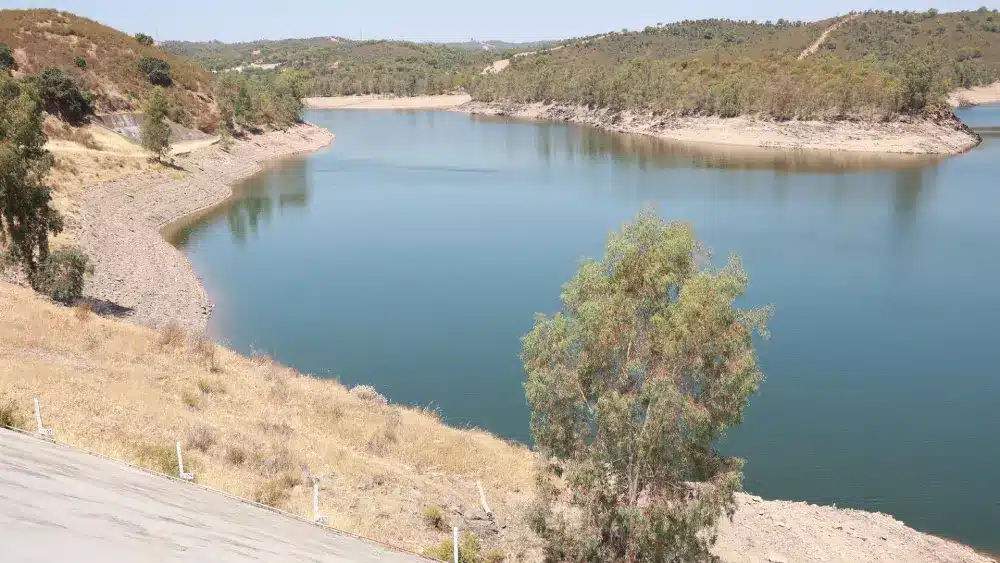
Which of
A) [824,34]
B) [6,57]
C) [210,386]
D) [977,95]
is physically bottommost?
[210,386]

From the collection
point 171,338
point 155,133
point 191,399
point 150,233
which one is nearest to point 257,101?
point 155,133

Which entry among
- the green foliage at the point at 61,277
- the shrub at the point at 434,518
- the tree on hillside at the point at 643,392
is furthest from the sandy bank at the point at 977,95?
the shrub at the point at 434,518

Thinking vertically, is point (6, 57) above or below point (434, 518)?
above

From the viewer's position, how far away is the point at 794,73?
104 m

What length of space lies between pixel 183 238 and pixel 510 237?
18489mm

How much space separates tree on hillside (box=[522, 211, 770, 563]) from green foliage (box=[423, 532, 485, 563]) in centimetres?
112

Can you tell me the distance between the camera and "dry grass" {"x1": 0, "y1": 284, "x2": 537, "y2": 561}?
39.1 feet

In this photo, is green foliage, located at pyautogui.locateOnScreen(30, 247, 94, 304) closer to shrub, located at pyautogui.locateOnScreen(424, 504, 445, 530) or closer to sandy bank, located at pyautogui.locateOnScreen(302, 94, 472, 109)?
shrub, located at pyautogui.locateOnScreen(424, 504, 445, 530)

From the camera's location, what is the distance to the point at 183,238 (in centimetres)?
4347

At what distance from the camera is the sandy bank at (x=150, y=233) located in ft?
96.7

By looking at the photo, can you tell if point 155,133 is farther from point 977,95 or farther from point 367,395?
point 977,95

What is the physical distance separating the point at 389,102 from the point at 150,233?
408ft

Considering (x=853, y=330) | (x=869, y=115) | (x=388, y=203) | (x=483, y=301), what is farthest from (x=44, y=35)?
(x=869, y=115)

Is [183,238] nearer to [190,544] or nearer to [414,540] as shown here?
[414,540]
